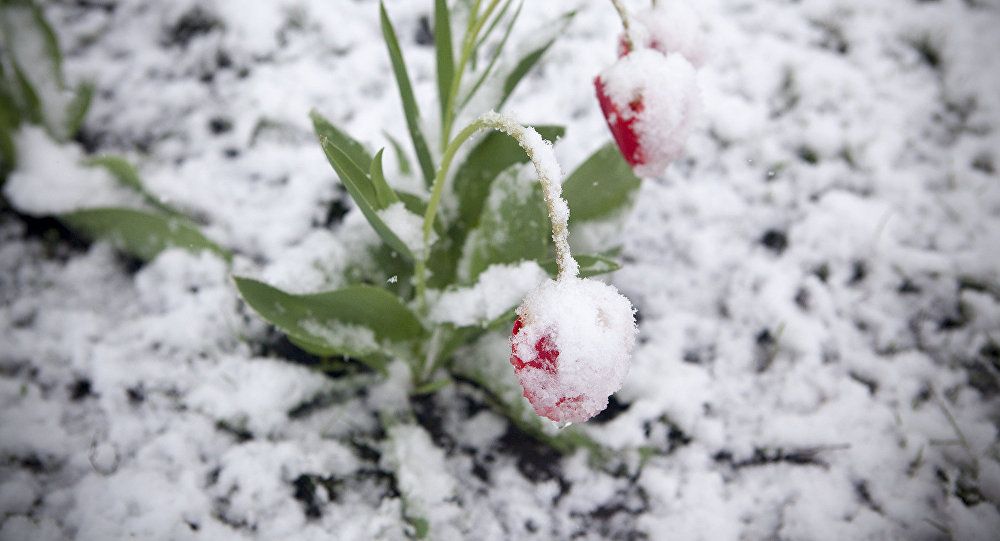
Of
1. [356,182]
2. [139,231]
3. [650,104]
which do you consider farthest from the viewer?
[139,231]

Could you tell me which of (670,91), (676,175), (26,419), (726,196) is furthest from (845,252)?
(26,419)

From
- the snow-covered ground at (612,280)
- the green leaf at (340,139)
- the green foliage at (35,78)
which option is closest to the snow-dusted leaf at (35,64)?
the green foliage at (35,78)

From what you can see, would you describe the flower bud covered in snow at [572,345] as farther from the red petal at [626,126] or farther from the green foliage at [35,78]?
the green foliage at [35,78]

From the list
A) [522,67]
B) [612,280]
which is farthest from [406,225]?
[612,280]

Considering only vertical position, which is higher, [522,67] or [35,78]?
[522,67]

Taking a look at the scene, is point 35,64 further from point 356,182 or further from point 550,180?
point 550,180

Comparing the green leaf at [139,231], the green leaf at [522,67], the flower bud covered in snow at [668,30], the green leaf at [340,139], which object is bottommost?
the green leaf at [139,231]
